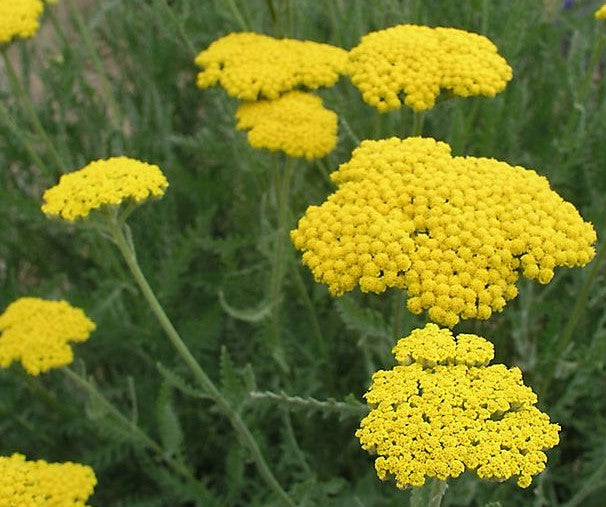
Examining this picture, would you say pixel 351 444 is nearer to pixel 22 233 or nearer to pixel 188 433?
pixel 188 433

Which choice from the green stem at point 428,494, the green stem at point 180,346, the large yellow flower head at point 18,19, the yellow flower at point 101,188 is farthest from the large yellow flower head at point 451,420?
the large yellow flower head at point 18,19

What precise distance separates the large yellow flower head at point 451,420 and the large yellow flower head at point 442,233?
0.09 m

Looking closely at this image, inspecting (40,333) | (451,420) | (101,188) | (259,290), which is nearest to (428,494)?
(451,420)

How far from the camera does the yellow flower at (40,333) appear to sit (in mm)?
1556

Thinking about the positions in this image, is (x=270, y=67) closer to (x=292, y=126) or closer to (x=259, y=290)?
(x=292, y=126)

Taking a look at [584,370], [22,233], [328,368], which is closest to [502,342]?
[584,370]

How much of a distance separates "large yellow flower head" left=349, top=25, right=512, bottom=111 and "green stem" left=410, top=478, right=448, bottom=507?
0.65 meters

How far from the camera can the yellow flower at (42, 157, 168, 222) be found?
129cm

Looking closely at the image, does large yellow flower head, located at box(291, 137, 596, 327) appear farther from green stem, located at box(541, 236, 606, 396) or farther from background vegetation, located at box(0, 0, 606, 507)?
background vegetation, located at box(0, 0, 606, 507)

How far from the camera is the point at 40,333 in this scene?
1.59 m

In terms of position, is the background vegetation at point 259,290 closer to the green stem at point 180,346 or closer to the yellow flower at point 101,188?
the green stem at point 180,346

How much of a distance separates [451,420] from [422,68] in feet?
2.42

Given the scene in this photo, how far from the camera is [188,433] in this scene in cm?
213

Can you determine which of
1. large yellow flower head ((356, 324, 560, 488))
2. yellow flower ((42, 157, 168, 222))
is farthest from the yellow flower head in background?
large yellow flower head ((356, 324, 560, 488))
